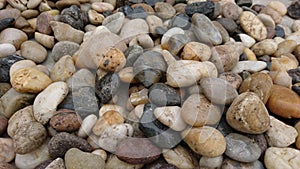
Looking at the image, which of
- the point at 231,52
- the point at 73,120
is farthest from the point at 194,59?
the point at 73,120

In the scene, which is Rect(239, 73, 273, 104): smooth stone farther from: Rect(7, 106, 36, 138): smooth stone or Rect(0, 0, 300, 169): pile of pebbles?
Rect(7, 106, 36, 138): smooth stone

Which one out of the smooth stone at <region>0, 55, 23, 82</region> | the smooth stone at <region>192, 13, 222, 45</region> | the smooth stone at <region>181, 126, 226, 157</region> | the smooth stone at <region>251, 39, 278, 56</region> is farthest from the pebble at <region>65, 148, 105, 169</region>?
the smooth stone at <region>251, 39, 278, 56</region>

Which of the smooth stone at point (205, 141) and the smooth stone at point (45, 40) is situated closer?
the smooth stone at point (205, 141)

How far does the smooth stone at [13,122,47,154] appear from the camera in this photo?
1318 mm

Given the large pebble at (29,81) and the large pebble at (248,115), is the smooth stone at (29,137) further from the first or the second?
the large pebble at (248,115)

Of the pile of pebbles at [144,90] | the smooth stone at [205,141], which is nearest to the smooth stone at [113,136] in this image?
the pile of pebbles at [144,90]

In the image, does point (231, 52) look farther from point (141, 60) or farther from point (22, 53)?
point (22, 53)

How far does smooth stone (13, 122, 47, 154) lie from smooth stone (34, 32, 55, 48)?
0.56 m

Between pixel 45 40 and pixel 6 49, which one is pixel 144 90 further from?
pixel 6 49

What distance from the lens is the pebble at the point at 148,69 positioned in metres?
1.47

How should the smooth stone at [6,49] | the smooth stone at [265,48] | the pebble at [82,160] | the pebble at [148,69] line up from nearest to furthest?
the pebble at [82,160], the pebble at [148,69], the smooth stone at [6,49], the smooth stone at [265,48]

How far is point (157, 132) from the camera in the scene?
51.3 inches

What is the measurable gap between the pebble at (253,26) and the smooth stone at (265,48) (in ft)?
0.28

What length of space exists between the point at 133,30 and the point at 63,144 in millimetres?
723
